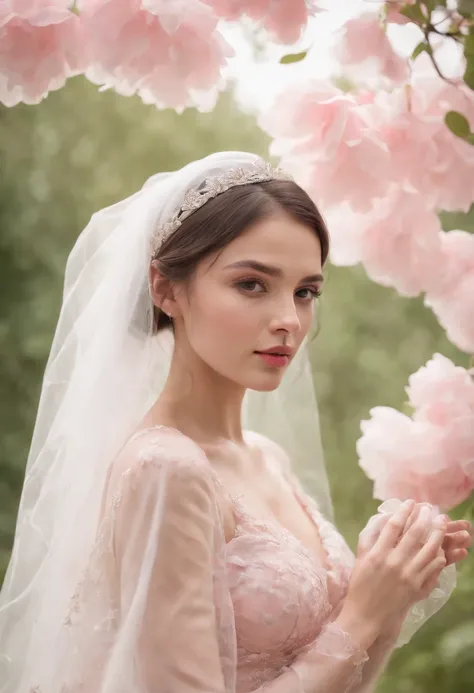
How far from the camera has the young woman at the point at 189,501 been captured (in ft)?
2.90

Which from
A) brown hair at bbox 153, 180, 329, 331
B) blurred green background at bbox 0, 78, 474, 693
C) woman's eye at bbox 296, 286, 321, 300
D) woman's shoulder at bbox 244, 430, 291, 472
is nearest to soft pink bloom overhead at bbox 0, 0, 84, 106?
blurred green background at bbox 0, 78, 474, 693

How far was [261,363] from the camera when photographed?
39.5 inches

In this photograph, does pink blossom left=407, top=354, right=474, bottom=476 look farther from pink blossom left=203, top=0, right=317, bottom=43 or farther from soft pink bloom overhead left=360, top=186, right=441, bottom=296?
pink blossom left=203, top=0, right=317, bottom=43

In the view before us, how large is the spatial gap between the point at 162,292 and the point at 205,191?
0.13 meters

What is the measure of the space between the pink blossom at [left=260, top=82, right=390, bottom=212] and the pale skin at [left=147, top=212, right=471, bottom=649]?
0.50ft

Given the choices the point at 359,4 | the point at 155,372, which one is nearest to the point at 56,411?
the point at 155,372

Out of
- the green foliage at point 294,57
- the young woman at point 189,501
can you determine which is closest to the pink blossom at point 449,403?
the young woman at point 189,501

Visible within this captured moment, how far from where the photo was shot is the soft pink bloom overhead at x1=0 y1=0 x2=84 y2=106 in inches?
44.2

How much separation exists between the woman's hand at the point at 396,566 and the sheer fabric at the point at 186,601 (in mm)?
45

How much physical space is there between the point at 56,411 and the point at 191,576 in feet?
1.04

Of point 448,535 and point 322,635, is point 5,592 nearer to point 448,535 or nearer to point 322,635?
point 322,635

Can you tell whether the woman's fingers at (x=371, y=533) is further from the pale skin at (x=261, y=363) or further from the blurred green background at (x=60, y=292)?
the blurred green background at (x=60, y=292)

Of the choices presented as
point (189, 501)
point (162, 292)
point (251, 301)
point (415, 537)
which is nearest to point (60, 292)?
point (162, 292)

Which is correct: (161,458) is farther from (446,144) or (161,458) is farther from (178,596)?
(446,144)
